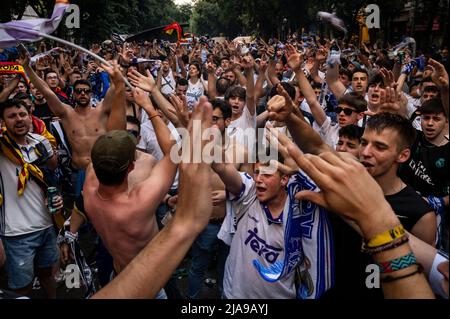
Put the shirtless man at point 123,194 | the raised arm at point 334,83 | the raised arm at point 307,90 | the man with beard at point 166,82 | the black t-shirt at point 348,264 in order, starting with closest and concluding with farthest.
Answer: the black t-shirt at point 348,264 < the shirtless man at point 123,194 < the raised arm at point 307,90 < the raised arm at point 334,83 < the man with beard at point 166,82

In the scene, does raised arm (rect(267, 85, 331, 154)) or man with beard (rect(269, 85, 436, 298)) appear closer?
man with beard (rect(269, 85, 436, 298))

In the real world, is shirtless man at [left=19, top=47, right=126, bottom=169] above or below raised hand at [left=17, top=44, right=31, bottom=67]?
below

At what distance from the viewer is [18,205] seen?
142 inches

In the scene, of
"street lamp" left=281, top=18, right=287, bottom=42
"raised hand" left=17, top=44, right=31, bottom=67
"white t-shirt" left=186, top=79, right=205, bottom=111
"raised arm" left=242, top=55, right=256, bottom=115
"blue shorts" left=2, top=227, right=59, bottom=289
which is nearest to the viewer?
"blue shorts" left=2, top=227, right=59, bottom=289

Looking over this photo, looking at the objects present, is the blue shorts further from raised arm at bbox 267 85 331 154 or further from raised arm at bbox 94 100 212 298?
raised arm at bbox 94 100 212 298

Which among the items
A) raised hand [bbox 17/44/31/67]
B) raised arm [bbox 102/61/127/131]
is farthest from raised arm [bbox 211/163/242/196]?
raised hand [bbox 17/44/31/67]

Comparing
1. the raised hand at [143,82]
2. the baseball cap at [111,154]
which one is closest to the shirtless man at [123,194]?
the baseball cap at [111,154]

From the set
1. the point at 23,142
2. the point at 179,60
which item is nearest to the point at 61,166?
the point at 23,142

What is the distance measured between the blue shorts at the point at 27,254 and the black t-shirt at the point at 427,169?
3.19 m

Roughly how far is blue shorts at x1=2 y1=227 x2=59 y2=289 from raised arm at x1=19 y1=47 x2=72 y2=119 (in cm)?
177

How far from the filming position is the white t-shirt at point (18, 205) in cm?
356

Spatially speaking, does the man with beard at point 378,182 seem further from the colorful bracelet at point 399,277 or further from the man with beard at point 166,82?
the man with beard at point 166,82

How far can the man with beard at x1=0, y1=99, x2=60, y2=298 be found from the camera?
3.54m
